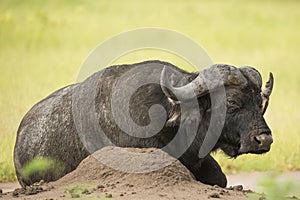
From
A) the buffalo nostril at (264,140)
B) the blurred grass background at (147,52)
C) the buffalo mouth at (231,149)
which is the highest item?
the blurred grass background at (147,52)

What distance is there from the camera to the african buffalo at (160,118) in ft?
30.6

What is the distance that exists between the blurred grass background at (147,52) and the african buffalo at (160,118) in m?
2.24

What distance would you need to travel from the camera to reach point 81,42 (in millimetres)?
26719

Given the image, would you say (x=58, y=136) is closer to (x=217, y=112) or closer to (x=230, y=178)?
(x=217, y=112)

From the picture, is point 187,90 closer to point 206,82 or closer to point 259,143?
point 206,82

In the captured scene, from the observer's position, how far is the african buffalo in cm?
933

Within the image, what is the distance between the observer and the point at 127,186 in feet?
26.7

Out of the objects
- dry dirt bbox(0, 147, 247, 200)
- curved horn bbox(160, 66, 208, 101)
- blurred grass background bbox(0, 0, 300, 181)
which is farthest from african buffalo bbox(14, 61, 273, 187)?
blurred grass background bbox(0, 0, 300, 181)

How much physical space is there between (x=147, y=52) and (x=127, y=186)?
1656 centimetres

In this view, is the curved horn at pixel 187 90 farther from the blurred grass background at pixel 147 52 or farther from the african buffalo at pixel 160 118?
the blurred grass background at pixel 147 52

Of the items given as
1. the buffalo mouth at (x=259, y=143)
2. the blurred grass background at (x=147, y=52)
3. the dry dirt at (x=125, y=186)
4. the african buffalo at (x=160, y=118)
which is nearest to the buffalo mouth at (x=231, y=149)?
the african buffalo at (x=160, y=118)

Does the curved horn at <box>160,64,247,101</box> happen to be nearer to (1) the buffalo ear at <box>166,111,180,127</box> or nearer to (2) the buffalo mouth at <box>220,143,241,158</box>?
(1) the buffalo ear at <box>166,111,180,127</box>

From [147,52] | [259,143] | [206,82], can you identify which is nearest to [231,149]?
[259,143]

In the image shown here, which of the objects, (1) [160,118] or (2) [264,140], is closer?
(2) [264,140]
